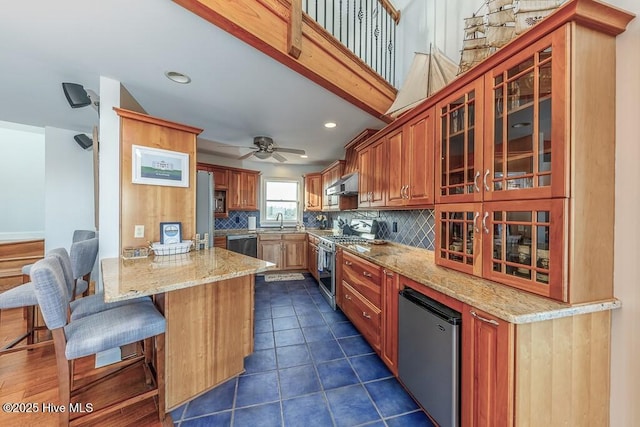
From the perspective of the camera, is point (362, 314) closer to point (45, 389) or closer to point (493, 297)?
point (493, 297)

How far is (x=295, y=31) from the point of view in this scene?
1664 mm

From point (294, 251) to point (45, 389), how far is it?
3719mm

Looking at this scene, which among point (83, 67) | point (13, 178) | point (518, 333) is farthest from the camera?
point (13, 178)

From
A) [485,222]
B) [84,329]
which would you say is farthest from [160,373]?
[485,222]

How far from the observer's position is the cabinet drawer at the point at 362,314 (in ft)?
Answer: 6.86

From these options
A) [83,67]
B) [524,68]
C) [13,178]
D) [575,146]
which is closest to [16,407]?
[83,67]

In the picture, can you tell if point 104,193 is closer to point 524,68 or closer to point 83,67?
point 83,67

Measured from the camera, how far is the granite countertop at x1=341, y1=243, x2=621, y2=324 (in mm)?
951

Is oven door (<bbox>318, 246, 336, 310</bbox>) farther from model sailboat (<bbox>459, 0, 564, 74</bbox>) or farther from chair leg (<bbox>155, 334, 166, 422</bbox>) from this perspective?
model sailboat (<bbox>459, 0, 564, 74</bbox>)

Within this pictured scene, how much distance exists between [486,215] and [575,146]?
0.48m

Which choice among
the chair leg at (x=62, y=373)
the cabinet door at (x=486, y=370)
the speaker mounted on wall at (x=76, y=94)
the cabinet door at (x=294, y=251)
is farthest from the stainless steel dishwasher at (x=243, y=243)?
the cabinet door at (x=486, y=370)

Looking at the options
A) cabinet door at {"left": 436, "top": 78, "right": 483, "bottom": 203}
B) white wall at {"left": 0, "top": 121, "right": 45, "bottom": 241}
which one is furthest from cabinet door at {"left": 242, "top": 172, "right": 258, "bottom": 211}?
cabinet door at {"left": 436, "top": 78, "right": 483, "bottom": 203}

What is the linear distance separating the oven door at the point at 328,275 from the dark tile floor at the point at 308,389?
55 cm

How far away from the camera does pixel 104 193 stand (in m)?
2.08
